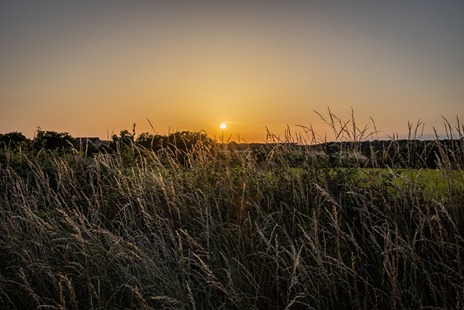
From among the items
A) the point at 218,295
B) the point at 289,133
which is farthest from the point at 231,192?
the point at 218,295

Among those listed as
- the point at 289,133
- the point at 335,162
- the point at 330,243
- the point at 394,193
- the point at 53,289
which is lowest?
the point at 53,289

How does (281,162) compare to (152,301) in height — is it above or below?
above

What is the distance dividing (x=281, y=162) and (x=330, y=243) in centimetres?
163

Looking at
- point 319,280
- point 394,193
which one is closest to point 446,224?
point 394,193

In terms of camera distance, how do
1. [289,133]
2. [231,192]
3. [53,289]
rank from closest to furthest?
[53,289] → [231,192] → [289,133]

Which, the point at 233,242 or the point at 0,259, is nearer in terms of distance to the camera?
the point at 233,242

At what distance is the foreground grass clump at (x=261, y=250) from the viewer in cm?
315

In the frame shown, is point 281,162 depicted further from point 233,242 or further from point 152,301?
point 152,301

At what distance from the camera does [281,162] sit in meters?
5.49

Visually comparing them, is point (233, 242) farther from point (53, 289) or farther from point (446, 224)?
point (446, 224)

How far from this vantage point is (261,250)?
13.1 feet

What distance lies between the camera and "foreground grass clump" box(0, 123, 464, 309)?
3.15m

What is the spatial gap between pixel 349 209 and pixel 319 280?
185 centimetres

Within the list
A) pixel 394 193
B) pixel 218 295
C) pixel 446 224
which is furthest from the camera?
pixel 394 193
